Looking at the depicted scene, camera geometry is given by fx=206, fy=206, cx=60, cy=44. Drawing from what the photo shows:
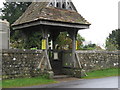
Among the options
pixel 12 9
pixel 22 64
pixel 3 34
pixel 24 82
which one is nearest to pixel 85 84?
pixel 24 82

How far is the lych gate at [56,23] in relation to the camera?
13812 millimetres

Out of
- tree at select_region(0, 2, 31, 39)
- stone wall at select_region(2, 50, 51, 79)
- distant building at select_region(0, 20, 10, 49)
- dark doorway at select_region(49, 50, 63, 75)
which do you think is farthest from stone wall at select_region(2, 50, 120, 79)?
tree at select_region(0, 2, 31, 39)

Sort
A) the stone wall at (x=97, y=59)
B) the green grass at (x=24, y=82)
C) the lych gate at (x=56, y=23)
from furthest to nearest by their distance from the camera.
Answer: the stone wall at (x=97, y=59) → the lych gate at (x=56, y=23) → the green grass at (x=24, y=82)

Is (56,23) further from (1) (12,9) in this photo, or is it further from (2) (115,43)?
(2) (115,43)

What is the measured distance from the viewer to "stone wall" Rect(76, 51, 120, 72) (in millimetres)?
17172

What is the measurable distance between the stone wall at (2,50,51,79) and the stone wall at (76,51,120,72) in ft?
12.6

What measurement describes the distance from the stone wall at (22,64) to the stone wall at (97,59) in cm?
384

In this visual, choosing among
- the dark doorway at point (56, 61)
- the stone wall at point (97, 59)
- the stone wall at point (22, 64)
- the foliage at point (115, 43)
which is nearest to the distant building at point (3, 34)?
the dark doorway at point (56, 61)

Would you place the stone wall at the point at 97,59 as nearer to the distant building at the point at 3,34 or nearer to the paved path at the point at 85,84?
the paved path at the point at 85,84

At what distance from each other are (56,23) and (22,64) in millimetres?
3527

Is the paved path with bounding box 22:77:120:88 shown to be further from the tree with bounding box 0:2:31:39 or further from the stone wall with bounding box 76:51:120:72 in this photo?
the tree with bounding box 0:2:31:39

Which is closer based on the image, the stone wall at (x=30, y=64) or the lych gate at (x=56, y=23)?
the stone wall at (x=30, y=64)

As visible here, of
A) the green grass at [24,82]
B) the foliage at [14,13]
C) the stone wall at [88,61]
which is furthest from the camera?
the foliage at [14,13]

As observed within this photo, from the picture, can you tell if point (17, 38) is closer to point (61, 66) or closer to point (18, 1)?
point (18, 1)
